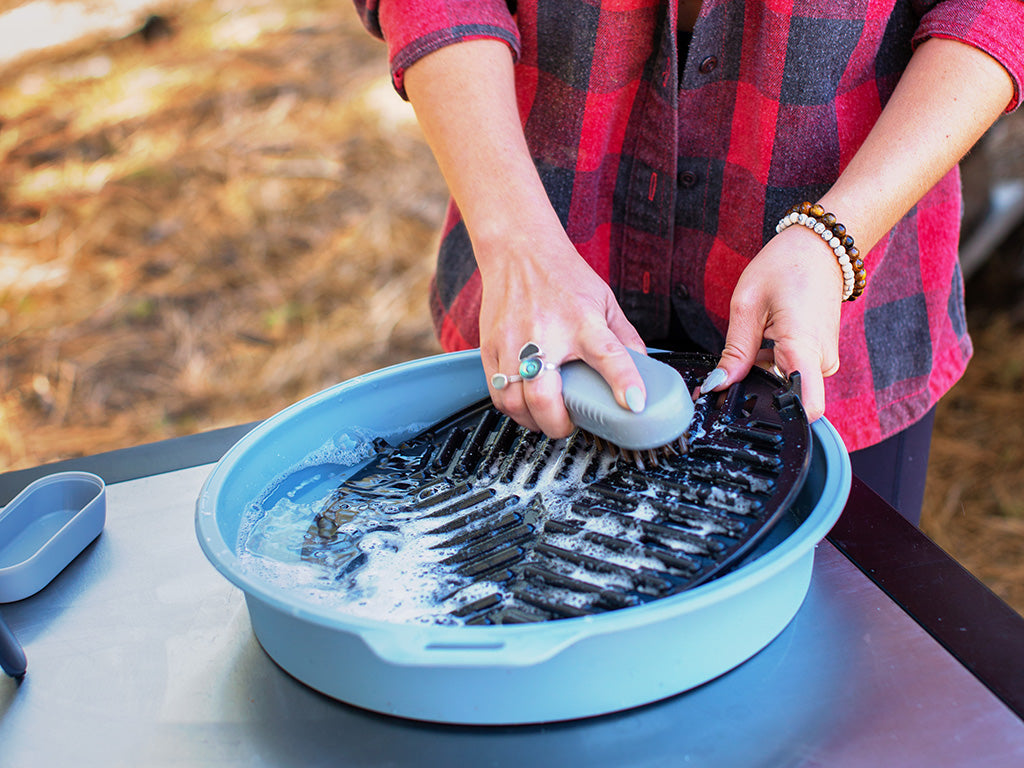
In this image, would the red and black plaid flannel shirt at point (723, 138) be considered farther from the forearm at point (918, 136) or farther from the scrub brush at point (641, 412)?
the scrub brush at point (641, 412)

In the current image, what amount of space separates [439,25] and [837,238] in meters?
0.38

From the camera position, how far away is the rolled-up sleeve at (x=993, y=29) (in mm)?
697

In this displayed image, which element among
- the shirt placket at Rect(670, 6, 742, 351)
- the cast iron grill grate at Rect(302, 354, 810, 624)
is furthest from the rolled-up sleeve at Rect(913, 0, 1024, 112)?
the cast iron grill grate at Rect(302, 354, 810, 624)

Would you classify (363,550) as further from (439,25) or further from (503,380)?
(439,25)

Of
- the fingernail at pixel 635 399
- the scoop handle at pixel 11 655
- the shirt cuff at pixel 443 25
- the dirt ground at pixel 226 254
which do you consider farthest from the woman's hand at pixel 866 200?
the dirt ground at pixel 226 254

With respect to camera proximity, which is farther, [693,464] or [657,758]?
[693,464]

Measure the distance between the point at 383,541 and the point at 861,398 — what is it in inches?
20.0

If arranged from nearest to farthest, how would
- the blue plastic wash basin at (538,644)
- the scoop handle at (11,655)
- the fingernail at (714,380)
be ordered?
the blue plastic wash basin at (538,644)
the scoop handle at (11,655)
the fingernail at (714,380)

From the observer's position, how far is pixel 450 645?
44 centimetres

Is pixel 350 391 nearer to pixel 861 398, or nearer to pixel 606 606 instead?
pixel 606 606

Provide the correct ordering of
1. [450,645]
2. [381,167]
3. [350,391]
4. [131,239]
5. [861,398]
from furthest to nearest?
1. [381,167]
2. [131,239]
3. [861,398]
4. [350,391]
5. [450,645]

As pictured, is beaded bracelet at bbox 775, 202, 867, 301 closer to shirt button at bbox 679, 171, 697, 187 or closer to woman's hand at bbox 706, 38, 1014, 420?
woman's hand at bbox 706, 38, 1014, 420

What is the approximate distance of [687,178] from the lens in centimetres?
83

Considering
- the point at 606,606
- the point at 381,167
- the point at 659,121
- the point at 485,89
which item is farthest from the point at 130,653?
the point at 381,167
